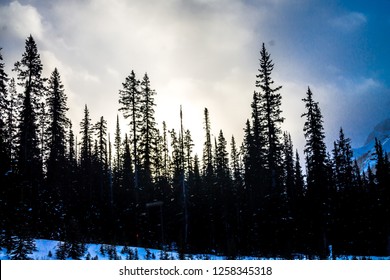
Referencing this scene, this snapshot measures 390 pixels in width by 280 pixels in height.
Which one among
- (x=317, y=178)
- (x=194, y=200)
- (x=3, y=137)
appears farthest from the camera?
(x=194, y=200)

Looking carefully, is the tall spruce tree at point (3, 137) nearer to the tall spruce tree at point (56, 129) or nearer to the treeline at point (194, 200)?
the treeline at point (194, 200)

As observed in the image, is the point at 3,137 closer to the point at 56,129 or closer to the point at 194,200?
the point at 56,129

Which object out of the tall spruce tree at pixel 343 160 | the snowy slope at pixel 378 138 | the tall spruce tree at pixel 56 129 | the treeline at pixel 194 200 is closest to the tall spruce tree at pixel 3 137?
the treeline at pixel 194 200

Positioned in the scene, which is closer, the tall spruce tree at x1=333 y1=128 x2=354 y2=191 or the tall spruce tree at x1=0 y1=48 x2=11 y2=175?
the tall spruce tree at x1=0 y1=48 x2=11 y2=175

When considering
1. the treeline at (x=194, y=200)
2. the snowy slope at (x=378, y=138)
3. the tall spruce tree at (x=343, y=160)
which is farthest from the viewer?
the tall spruce tree at (x=343, y=160)

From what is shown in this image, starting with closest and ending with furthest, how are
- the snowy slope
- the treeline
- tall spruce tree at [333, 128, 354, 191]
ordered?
the snowy slope < the treeline < tall spruce tree at [333, 128, 354, 191]

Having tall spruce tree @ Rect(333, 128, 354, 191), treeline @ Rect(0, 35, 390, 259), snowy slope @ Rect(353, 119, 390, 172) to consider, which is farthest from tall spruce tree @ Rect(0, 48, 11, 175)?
tall spruce tree @ Rect(333, 128, 354, 191)

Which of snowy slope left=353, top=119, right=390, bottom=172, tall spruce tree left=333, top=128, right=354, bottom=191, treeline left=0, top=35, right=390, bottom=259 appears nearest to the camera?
snowy slope left=353, top=119, right=390, bottom=172

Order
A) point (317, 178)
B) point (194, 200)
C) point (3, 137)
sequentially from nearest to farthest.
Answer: point (3, 137), point (317, 178), point (194, 200)

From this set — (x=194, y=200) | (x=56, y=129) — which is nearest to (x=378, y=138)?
(x=194, y=200)

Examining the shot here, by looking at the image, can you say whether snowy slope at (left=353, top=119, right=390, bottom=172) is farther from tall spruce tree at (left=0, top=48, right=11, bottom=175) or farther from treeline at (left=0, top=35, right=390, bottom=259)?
tall spruce tree at (left=0, top=48, right=11, bottom=175)
